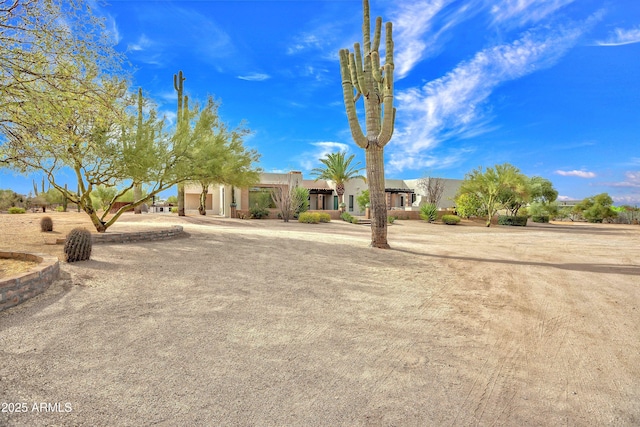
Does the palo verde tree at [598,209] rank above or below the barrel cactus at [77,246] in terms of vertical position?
above

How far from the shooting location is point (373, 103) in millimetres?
11727

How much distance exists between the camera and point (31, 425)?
258 centimetres

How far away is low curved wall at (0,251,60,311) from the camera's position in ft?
15.1

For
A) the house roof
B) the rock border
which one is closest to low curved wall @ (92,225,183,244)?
the rock border

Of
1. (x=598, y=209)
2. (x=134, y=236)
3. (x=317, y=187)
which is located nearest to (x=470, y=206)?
(x=598, y=209)

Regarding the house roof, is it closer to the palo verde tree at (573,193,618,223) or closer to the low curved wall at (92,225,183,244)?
the palo verde tree at (573,193,618,223)

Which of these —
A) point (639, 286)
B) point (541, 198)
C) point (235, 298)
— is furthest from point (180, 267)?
point (541, 198)

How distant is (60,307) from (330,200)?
38343mm

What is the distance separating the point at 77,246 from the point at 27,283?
2412 millimetres

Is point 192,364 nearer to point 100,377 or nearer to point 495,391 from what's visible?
point 100,377

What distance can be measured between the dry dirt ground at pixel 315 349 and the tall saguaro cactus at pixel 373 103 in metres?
4.39

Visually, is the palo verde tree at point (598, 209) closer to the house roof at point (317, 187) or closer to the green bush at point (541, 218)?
the green bush at point (541, 218)

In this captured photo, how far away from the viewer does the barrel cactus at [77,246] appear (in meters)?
7.20

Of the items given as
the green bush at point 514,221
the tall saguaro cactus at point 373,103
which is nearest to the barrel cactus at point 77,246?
the tall saguaro cactus at point 373,103
